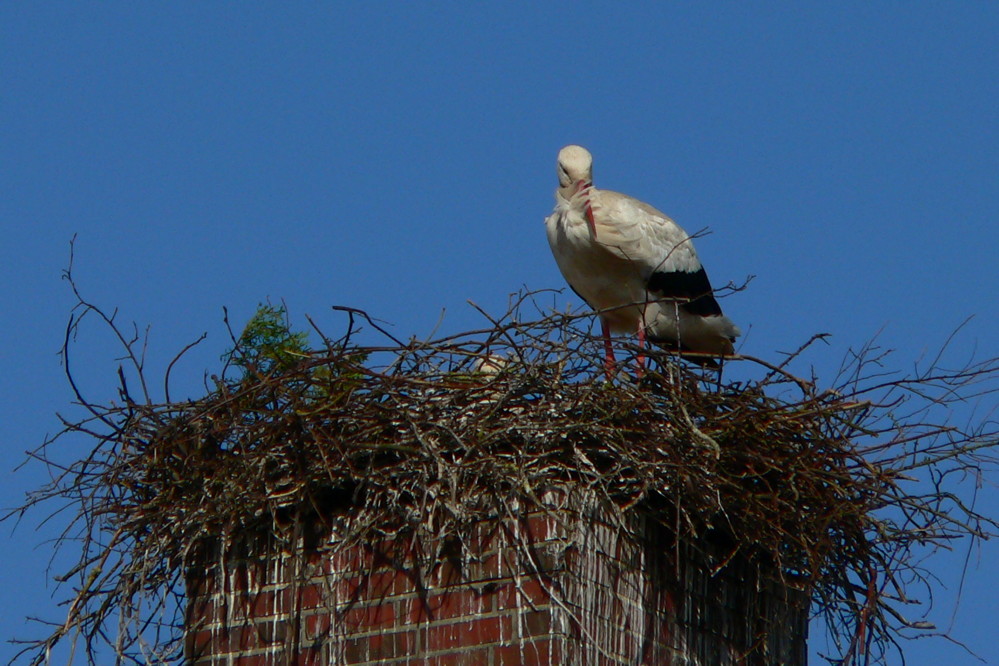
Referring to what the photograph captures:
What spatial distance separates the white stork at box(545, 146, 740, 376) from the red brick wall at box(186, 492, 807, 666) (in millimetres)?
2221

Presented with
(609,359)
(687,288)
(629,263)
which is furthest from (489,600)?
(687,288)

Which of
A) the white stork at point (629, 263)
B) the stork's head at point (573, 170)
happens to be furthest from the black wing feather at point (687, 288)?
the stork's head at point (573, 170)

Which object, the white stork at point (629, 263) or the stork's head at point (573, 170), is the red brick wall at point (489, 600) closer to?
the white stork at point (629, 263)

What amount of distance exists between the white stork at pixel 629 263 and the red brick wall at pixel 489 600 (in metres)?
2.22

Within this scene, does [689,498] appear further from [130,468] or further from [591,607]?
[130,468]

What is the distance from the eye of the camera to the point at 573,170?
8.01 meters

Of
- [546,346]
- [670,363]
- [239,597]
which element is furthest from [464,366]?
[239,597]

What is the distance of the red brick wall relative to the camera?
16.7 ft

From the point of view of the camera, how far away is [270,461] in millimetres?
5598

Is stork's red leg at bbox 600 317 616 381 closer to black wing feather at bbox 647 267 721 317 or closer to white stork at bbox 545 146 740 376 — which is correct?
white stork at bbox 545 146 740 376

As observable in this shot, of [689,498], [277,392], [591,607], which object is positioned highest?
[277,392]

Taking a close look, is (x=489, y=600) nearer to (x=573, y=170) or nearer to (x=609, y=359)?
(x=609, y=359)

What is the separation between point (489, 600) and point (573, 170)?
3.37 meters

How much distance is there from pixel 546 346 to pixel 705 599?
1.12 meters
